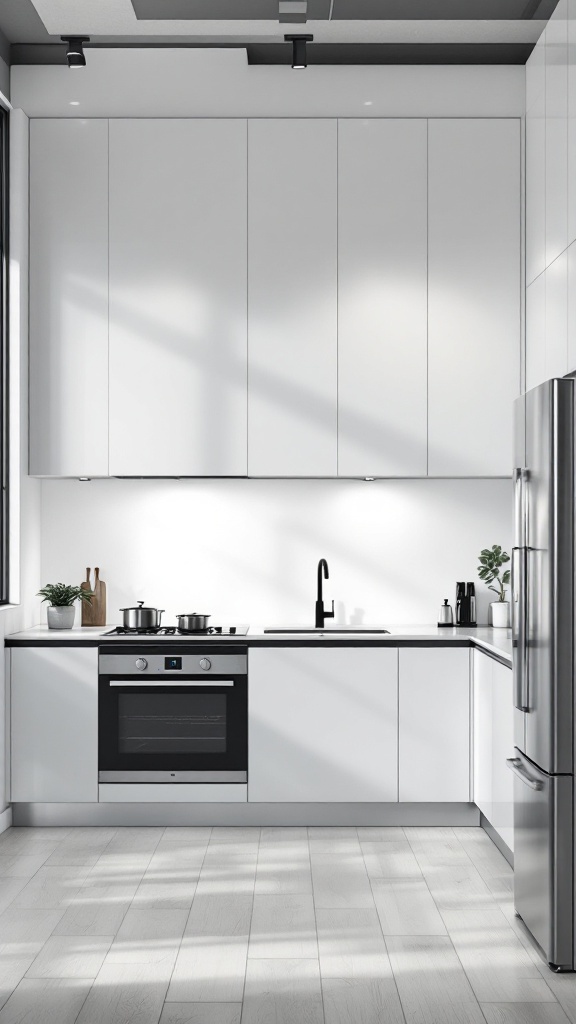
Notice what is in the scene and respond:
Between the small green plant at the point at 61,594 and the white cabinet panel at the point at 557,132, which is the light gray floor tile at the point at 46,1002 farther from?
the white cabinet panel at the point at 557,132

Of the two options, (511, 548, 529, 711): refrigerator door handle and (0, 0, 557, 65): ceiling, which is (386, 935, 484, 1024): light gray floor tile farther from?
(0, 0, 557, 65): ceiling

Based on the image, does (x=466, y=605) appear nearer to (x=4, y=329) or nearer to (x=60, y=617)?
(x=60, y=617)

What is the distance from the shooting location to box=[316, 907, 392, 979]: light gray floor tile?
271 cm

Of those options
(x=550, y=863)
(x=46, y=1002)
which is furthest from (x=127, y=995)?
(x=550, y=863)

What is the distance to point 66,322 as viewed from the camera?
432 centimetres

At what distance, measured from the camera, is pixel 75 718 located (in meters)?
4.07

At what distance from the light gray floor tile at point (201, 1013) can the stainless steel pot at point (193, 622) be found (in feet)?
6.06

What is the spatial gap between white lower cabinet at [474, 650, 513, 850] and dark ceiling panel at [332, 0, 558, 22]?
265cm

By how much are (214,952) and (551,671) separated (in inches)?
51.0

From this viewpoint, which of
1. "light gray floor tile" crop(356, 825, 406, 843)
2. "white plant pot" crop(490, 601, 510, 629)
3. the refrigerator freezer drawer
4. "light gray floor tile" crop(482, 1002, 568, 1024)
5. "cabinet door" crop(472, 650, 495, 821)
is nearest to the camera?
"light gray floor tile" crop(482, 1002, 568, 1024)

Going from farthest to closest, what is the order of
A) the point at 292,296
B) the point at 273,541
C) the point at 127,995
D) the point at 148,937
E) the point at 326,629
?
the point at 273,541
the point at 326,629
the point at 292,296
the point at 148,937
the point at 127,995

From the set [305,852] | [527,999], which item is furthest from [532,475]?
[305,852]

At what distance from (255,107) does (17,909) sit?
344cm

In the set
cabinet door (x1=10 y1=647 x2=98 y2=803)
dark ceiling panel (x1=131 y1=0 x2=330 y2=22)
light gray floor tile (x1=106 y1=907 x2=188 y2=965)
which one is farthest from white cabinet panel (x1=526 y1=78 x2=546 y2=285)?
light gray floor tile (x1=106 y1=907 x2=188 y2=965)
